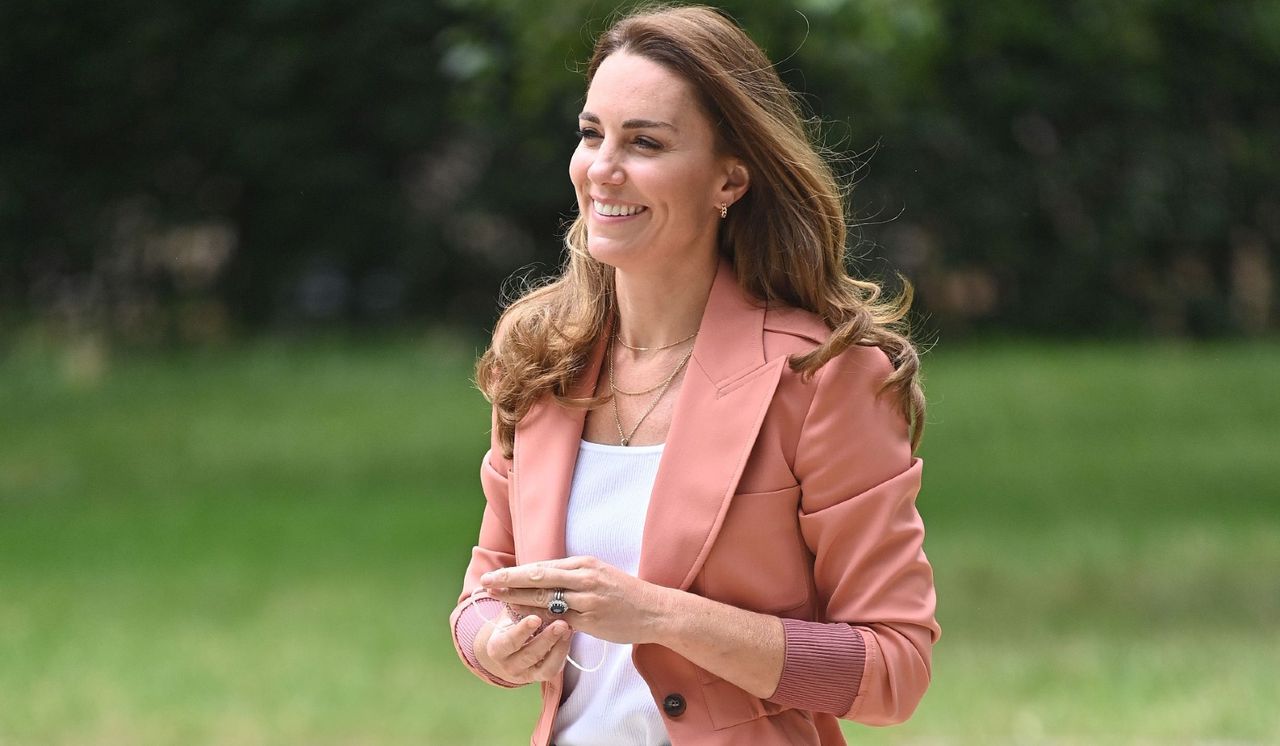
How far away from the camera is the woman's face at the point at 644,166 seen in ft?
7.64

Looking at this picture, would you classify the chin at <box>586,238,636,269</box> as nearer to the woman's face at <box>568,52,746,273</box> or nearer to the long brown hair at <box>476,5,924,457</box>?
the woman's face at <box>568,52,746,273</box>

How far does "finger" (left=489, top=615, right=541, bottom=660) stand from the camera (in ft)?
7.31

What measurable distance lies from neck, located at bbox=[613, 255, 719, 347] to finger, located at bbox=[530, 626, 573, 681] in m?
0.46

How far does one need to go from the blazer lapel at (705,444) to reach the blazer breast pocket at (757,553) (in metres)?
0.03

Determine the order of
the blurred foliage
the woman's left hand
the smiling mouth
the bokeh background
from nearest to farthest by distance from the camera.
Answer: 1. the woman's left hand
2. the smiling mouth
3. the bokeh background
4. the blurred foliage

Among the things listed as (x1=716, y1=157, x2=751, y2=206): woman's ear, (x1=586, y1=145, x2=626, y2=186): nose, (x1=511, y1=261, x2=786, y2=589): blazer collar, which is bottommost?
(x1=511, y1=261, x2=786, y2=589): blazer collar

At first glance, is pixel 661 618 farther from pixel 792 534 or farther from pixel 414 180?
pixel 414 180

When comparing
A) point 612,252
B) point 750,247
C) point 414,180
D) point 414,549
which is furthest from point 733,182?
point 414,180

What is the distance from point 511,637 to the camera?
89.2 inches

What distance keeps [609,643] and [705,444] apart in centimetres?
30

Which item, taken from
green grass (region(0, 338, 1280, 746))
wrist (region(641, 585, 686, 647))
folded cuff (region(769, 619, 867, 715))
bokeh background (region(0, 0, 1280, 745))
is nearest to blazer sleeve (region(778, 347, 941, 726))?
folded cuff (region(769, 619, 867, 715))

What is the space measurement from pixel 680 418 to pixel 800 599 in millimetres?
285

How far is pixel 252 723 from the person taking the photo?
6961 mm

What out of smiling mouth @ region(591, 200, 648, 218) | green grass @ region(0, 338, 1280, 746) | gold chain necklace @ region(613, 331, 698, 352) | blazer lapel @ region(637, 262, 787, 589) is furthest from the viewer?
green grass @ region(0, 338, 1280, 746)
